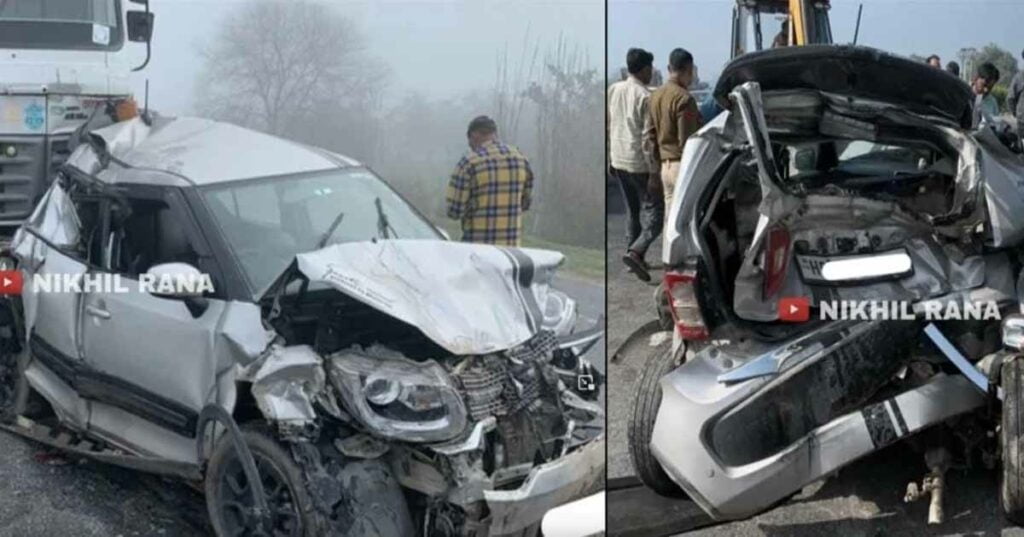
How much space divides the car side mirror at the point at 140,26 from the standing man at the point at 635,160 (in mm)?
972

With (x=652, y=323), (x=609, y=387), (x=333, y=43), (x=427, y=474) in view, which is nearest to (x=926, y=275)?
(x=652, y=323)

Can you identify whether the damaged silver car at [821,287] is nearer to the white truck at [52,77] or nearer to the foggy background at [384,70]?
the foggy background at [384,70]

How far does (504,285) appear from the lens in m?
2.43

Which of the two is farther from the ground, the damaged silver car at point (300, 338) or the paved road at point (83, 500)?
the damaged silver car at point (300, 338)

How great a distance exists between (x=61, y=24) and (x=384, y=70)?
0.69 meters

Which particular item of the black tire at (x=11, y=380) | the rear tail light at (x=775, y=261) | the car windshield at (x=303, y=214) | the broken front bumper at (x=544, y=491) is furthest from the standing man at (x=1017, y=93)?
the black tire at (x=11, y=380)

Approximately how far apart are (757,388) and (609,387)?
0.47 metres

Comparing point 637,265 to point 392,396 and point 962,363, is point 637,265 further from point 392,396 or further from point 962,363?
point 962,363

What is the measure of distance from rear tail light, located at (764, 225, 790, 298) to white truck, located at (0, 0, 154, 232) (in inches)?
61.3

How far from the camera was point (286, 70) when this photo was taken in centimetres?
237

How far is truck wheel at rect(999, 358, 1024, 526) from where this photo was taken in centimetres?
264

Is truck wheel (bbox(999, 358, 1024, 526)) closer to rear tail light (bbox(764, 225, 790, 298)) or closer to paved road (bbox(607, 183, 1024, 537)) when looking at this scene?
paved road (bbox(607, 183, 1024, 537))

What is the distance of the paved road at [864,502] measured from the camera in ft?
8.96

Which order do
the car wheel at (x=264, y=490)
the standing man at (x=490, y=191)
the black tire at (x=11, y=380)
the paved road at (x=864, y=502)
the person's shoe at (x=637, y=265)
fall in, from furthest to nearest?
the paved road at (x=864, y=502) < the person's shoe at (x=637, y=265) < the black tire at (x=11, y=380) < the standing man at (x=490, y=191) < the car wheel at (x=264, y=490)
